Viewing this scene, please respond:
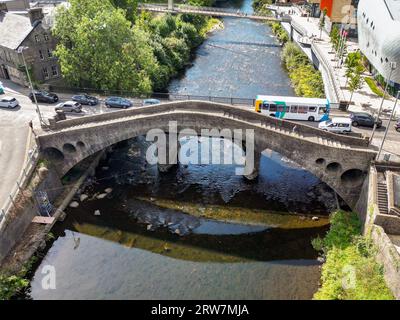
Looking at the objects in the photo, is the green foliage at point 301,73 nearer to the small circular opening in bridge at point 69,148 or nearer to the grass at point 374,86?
the grass at point 374,86

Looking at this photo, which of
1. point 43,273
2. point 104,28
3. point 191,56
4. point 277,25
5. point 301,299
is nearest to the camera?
point 301,299

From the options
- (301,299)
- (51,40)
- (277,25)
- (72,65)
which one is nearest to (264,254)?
(301,299)

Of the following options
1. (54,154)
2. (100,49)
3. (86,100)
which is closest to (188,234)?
(54,154)

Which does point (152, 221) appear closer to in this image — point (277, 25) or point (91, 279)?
point (91, 279)

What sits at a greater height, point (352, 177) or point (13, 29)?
point (13, 29)

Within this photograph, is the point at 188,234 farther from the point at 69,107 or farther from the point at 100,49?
the point at 100,49

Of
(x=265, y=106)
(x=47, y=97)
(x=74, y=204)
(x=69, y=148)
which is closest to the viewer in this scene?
(x=74, y=204)

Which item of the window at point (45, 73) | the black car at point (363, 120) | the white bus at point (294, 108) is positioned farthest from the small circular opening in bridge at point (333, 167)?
the window at point (45, 73)
